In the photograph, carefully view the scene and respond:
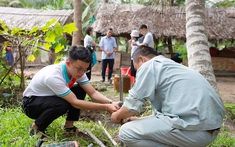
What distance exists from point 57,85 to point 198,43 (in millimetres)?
2355

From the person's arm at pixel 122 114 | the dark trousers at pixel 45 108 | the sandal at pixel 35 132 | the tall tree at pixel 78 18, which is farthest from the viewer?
the tall tree at pixel 78 18

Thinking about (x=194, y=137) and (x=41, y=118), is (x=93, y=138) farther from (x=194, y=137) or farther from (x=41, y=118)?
(x=194, y=137)

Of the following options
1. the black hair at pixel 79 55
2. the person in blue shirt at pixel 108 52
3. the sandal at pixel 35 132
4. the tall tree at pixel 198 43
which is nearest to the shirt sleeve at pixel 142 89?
the black hair at pixel 79 55

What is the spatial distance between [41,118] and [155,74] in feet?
4.60

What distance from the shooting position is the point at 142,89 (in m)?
2.08

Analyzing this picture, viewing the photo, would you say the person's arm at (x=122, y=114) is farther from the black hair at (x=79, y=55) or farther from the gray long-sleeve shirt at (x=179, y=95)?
the black hair at (x=79, y=55)

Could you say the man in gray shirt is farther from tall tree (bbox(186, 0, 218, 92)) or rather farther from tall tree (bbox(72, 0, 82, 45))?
tall tree (bbox(72, 0, 82, 45))

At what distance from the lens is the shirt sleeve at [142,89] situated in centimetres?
206

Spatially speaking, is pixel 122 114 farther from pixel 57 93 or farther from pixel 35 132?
pixel 35 132

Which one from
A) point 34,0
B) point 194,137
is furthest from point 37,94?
point 34,0

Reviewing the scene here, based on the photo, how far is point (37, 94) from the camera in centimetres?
290

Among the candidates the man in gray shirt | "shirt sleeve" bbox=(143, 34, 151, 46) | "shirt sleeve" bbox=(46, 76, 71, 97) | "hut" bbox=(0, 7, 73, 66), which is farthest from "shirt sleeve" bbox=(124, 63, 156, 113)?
"hut" bbox=(0, 7, 73, 66)

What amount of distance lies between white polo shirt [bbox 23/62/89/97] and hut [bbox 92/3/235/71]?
8.13m

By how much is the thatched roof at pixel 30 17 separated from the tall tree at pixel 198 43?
9.04 meters
